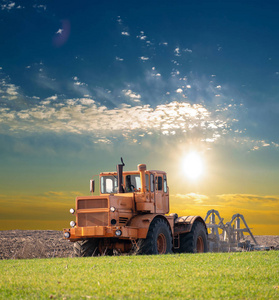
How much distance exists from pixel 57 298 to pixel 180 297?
241cm

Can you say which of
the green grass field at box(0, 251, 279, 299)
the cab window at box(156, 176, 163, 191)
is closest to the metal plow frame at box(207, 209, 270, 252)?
the cab window at box(156, 176, 163, 191)

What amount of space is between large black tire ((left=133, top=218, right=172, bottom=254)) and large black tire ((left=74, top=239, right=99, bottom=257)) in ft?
6.34

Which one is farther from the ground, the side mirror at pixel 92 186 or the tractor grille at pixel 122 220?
the side mirror at pixel 92 186

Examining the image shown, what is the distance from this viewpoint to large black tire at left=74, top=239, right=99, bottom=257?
18.9 m

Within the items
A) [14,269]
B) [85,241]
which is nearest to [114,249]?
[85,241]

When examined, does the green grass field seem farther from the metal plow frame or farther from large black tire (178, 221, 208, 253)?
the metal plow frame

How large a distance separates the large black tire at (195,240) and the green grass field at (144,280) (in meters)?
6.35

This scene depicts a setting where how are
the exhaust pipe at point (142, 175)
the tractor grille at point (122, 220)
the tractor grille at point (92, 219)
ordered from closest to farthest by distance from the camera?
the tractor grille at point (92, 219)
the tractor grille at point (122, 220)
the exhaust pipe at point (142, 175)

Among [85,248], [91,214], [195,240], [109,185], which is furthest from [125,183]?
[195,240]

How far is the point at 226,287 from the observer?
9711 millimetres

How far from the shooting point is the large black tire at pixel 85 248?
1894cm

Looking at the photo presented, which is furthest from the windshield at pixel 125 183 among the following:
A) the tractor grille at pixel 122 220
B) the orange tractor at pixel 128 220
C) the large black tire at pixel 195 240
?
the large black tire at pixel 195 240

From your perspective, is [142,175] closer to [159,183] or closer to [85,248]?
[159,183]

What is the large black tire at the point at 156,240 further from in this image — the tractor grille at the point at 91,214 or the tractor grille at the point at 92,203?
the tractor grille at the point at 92,203
